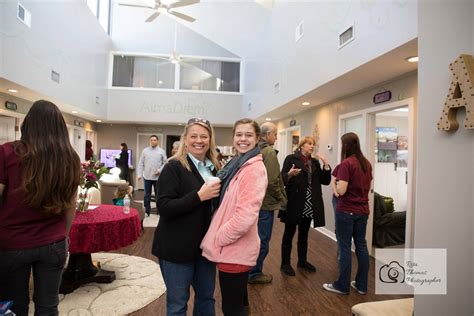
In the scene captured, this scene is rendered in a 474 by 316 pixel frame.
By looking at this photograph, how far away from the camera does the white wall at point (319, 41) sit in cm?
288

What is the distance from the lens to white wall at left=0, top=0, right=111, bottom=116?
179 inches

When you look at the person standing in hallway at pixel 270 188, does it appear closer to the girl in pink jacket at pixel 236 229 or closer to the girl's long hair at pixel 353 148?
the girl's long hair at pixel 353 148

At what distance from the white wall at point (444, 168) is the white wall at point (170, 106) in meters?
8.94

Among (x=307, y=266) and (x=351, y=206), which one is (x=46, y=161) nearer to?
(x=351, y=206)

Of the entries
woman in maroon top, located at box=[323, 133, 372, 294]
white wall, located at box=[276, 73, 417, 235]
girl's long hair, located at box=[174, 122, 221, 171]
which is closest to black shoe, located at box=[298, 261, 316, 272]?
woman in maroon top, located at box=[323, 133, 372, 294]

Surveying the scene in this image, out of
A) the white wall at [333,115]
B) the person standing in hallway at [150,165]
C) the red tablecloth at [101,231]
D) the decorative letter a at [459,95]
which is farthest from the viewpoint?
the person standing in hallway at [150,165]

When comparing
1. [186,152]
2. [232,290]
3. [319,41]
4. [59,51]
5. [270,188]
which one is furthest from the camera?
[59,51]

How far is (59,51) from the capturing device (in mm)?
6156

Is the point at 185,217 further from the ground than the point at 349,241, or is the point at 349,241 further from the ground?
the point at 185,217

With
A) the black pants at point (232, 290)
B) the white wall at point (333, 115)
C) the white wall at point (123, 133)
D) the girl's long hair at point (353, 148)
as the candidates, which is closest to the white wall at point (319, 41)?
the white wall at point (333, 115)

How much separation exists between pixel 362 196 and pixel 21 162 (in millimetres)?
2518

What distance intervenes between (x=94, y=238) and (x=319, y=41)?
3.89 meters

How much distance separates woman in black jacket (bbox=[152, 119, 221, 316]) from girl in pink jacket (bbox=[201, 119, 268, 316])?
74 millimetres

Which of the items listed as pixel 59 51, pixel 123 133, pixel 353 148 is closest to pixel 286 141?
pixel 353 148
